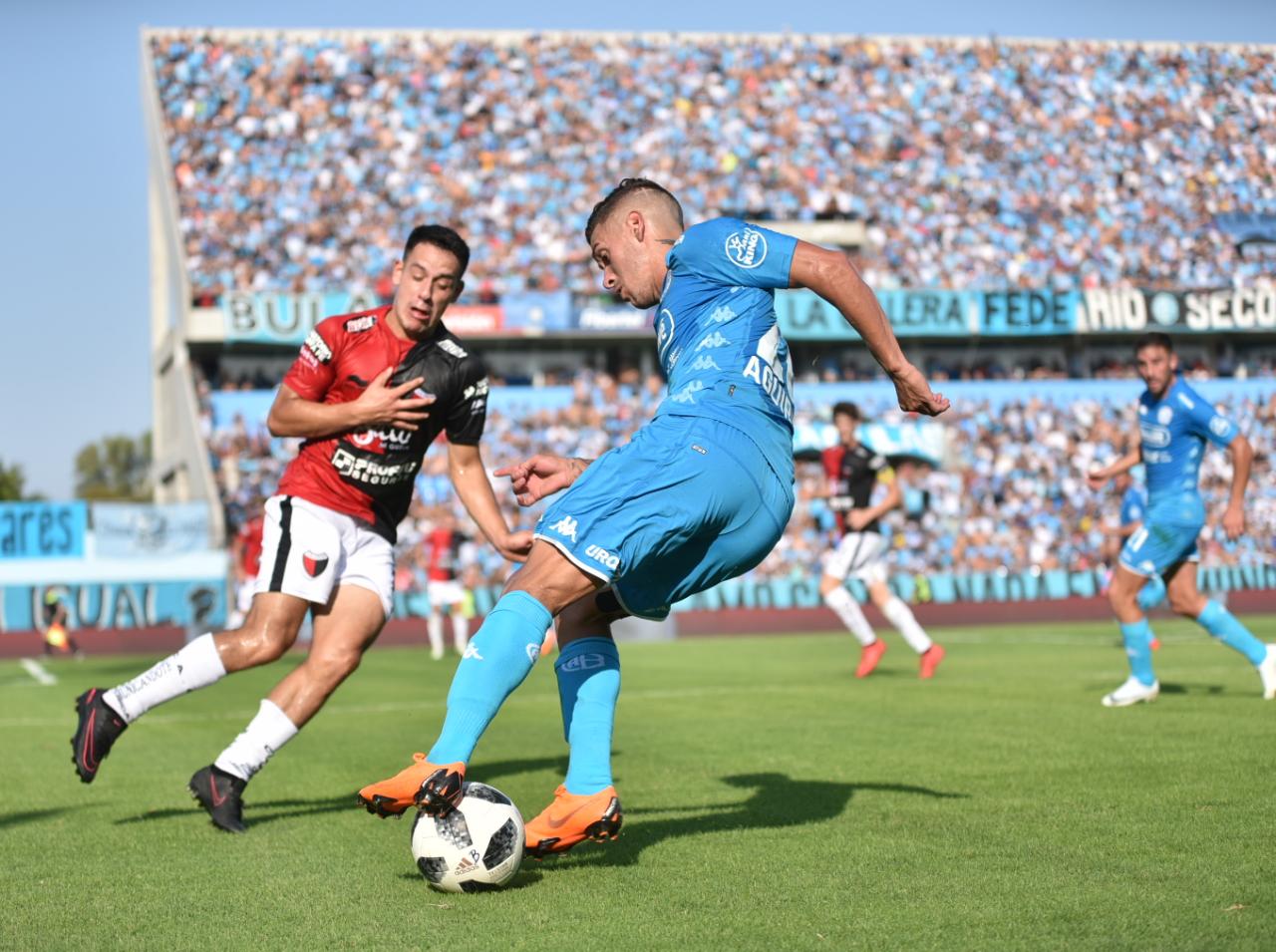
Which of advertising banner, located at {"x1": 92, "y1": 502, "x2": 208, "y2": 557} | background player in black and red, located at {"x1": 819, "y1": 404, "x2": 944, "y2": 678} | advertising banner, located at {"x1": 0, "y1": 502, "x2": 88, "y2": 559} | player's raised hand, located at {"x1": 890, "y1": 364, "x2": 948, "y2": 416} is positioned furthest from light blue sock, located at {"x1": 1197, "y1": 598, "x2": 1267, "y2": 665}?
advertising banner, located at {"x1": 0, "y1": 502, "x2": 88, "y2": 559}

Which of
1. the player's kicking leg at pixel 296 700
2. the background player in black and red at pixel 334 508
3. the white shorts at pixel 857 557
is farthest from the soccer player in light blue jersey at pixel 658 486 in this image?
the white shorts at pixel 857 557

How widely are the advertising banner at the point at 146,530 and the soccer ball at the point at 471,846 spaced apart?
23703mm

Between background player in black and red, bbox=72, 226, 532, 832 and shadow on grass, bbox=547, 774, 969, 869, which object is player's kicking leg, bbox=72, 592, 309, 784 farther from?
shadow on grass, bbox=547, 774, 969, 869

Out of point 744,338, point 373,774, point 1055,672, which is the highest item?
point 744,338

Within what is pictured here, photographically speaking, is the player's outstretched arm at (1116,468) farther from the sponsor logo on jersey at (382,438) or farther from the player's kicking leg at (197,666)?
the player's kicking leg at (197,666)

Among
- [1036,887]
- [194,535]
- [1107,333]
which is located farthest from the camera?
[1107,333]

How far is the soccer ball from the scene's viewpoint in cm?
443

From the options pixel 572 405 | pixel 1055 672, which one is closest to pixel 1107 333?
pixel 572 405

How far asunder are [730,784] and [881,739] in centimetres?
191

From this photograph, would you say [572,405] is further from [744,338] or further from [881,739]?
[744,338]

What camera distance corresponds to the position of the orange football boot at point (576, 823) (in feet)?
15.0

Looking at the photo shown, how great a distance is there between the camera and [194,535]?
89.2 feet

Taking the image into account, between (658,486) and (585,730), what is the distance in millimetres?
999

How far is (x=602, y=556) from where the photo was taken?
4.35 meters
